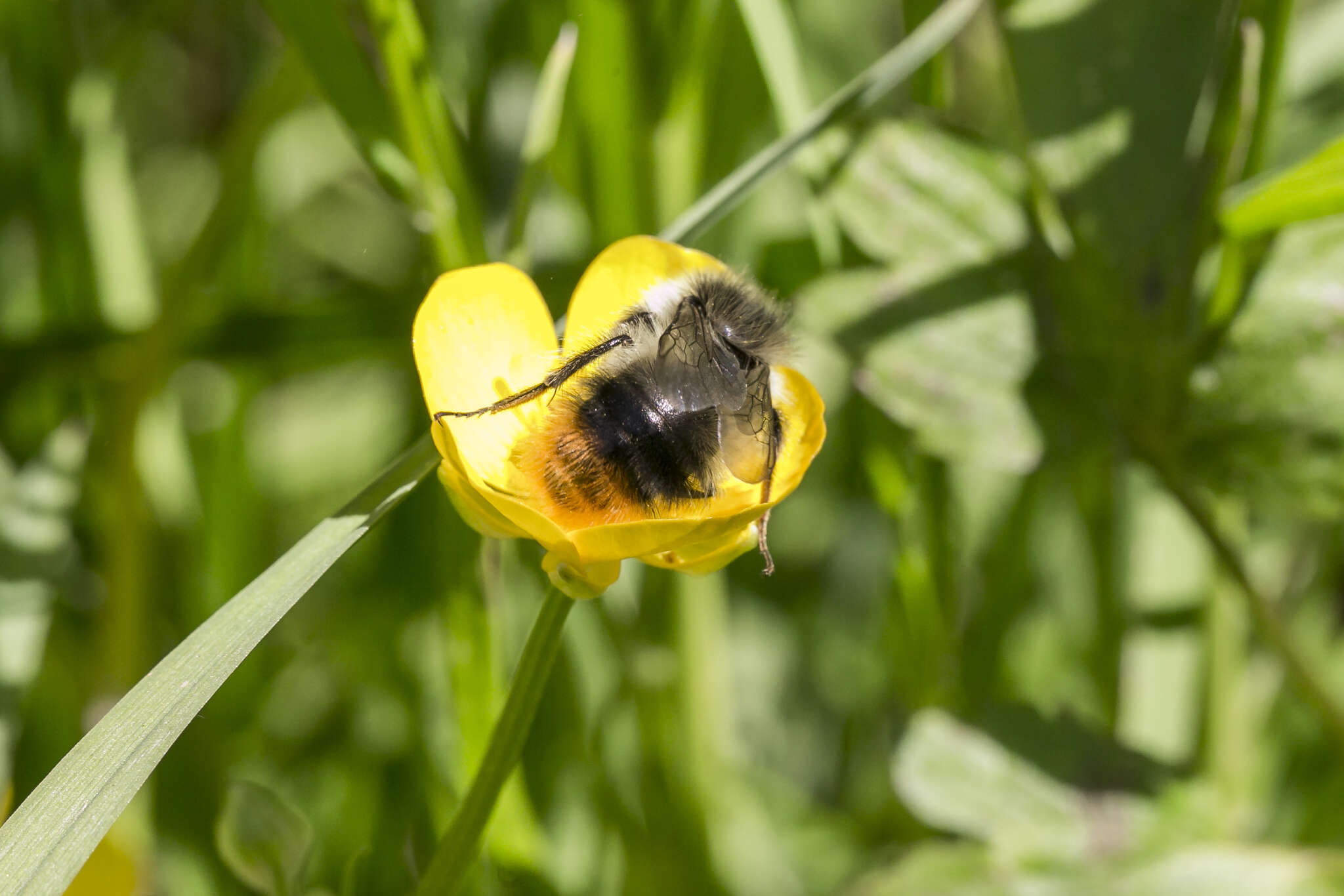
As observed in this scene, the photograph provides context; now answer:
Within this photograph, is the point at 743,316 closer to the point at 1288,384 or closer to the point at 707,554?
the point at 707,554

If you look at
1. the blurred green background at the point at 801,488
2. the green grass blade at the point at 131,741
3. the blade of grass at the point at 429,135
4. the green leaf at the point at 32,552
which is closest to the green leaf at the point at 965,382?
the blurred green background at the point at 801,488

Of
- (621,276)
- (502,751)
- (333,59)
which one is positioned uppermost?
(333,59)

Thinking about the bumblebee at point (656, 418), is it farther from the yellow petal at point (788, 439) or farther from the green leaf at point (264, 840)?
the green leaf at point (264, 840)

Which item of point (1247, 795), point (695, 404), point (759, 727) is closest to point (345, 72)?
point (695, 404)

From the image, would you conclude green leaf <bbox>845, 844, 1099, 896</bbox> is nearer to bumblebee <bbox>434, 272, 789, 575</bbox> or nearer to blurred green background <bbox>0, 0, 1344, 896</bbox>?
blurred green background <bbox>0, 0, 1344, 896</bbox>

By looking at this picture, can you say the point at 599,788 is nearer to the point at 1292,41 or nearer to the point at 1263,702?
the point at 1263,702

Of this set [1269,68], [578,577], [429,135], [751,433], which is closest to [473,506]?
[578,577]

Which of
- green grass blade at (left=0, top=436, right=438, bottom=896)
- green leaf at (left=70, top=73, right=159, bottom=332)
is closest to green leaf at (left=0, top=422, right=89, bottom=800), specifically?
green leaf at (left=70, top=73, right=159, bottom=332)
